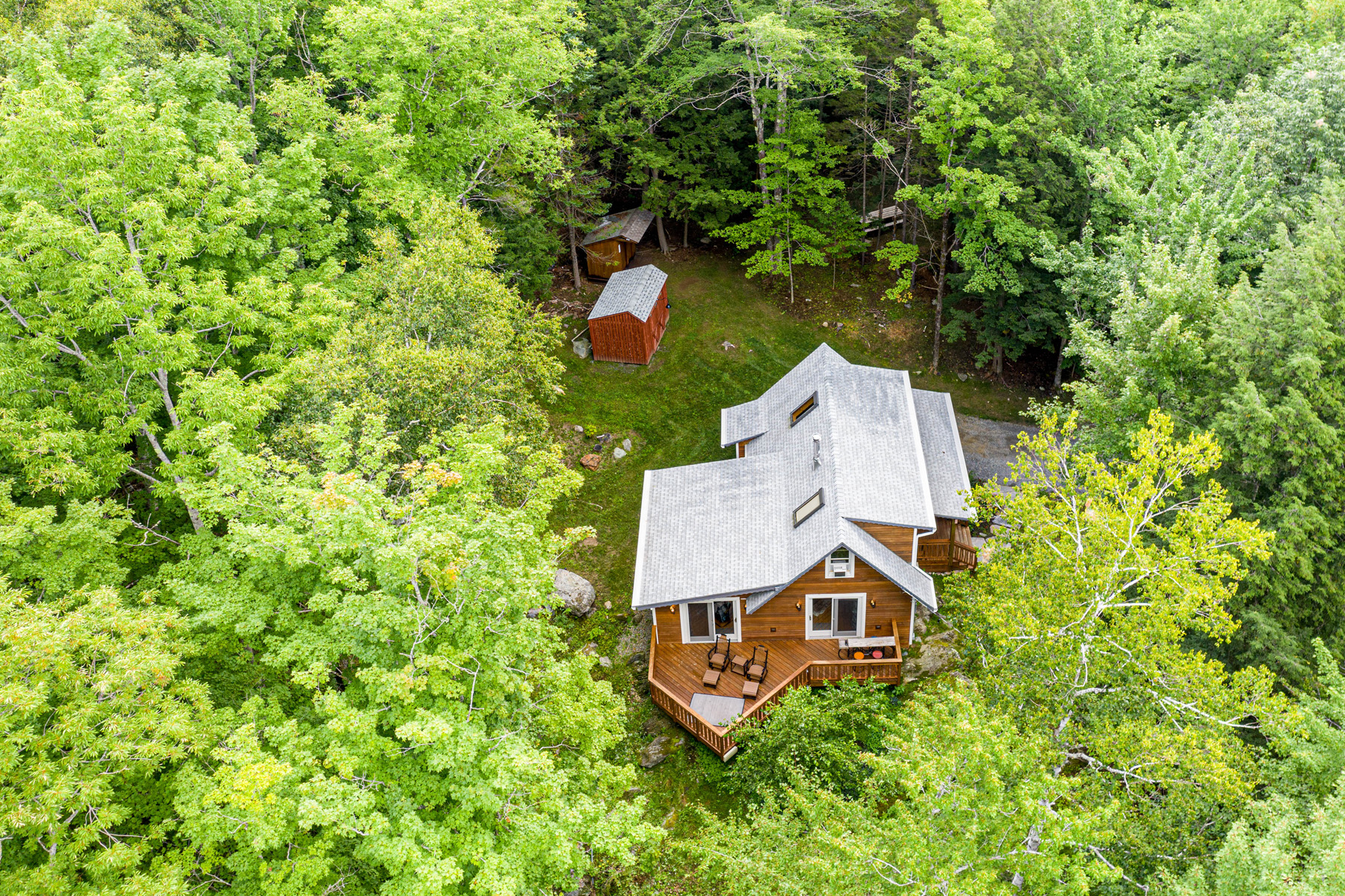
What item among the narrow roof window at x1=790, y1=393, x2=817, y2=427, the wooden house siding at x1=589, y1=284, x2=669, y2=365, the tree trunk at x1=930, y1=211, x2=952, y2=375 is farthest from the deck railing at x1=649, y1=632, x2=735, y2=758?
the tree trunk at x1=930, y1=211, x2=952, y2=375

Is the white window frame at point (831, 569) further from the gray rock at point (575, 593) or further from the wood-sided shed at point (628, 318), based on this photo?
the wood-sided shed at point (628, 318)

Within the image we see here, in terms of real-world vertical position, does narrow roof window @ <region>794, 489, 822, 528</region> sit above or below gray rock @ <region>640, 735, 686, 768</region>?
above

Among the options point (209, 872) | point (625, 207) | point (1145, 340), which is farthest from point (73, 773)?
point (625, 207)

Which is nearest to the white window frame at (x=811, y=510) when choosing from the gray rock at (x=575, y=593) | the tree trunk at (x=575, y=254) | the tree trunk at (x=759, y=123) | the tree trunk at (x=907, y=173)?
the gray rock at (x=575, y=593)

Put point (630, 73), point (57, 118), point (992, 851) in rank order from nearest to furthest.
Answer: point (992, 851), point (57, 118), point (630, 73)

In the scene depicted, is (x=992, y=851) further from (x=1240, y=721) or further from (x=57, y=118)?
(x=57, y=118)

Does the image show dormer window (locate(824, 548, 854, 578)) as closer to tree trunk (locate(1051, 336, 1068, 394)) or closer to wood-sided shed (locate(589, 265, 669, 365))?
wood-sided shed (locate(589, 265, 669, 365))
